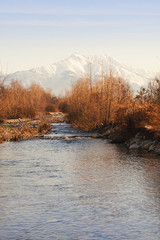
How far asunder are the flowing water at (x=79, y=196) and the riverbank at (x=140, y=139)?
1.94m

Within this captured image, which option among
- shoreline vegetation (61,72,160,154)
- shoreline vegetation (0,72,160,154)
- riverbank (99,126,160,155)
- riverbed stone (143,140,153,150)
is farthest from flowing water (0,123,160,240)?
shoreline vegetation (0,72,160,154)

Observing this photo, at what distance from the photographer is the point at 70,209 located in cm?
844

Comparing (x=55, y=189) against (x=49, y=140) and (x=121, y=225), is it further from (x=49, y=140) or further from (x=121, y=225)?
(x=49, y=140)

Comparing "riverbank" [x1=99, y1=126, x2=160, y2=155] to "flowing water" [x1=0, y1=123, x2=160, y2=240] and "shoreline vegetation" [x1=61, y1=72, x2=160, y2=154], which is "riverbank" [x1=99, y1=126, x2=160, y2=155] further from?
"flowing water" [x1=0, y1=123, x2=160, y2=240]

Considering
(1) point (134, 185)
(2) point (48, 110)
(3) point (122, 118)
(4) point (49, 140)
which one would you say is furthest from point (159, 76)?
(2) point (48, 110)

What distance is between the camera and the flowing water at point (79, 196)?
703cm

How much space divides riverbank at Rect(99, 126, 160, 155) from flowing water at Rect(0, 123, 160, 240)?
1.94m

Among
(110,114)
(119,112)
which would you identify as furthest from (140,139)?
(110,114)

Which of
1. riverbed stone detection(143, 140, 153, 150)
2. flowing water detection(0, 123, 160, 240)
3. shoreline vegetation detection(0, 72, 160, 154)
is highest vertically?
shoreline vegetation detection(0, 72, 160, 154)

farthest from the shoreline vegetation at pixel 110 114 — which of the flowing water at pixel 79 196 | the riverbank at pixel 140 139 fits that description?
the flowing water at pixel 79 196

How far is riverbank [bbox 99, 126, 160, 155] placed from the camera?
18711 millimetres

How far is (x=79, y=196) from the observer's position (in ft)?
31.6

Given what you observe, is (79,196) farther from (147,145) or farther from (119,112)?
(119,112)

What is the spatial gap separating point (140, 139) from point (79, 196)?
462 inches
